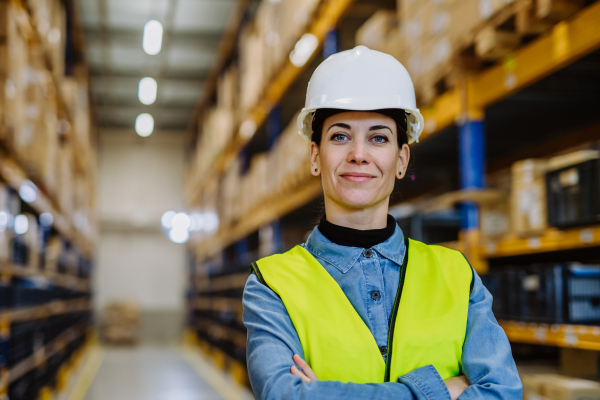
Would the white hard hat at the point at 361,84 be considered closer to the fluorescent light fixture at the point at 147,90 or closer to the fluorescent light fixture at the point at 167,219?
the fluorescent light fixture at the point at 147,90

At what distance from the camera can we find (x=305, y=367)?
4.72 ft

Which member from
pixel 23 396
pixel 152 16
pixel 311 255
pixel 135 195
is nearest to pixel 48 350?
pixel 23 396

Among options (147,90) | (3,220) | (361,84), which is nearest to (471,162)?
(361,84)

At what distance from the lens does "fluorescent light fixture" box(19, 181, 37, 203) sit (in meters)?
5.07

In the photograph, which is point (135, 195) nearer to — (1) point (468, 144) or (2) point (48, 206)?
(2) point (48, 206)

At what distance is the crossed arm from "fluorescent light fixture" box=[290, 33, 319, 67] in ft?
14.3

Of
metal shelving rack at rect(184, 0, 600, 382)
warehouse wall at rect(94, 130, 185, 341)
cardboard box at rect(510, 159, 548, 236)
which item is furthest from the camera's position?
warehouse wall at rect(94, 130, 185, 341)

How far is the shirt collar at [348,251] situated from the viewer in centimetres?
159

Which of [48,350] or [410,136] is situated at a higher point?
[410,136]

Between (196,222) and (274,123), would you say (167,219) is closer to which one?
(196,222)

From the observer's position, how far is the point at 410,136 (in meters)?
1.87

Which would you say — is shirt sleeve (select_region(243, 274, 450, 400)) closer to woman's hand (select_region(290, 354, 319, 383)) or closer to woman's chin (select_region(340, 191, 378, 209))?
woman's hand (select_region(290, 354, 319, 383))

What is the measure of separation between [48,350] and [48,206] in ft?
6.77

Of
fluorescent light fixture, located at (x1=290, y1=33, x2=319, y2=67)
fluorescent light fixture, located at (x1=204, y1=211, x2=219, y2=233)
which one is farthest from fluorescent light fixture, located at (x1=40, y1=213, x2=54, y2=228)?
fluorescent light fixture, located at (x1=204, y1=211, x2=219, y2=233)
